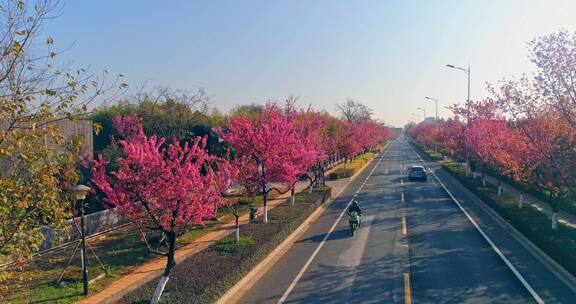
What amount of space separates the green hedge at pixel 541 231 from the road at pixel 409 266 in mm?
507

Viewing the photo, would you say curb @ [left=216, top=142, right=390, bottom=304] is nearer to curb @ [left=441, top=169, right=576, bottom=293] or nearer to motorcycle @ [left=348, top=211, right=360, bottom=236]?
motorcycle @ [left=348, top=211, right=360, bottom=236]

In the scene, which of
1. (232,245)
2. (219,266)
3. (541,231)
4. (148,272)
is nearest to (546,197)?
(541,231)

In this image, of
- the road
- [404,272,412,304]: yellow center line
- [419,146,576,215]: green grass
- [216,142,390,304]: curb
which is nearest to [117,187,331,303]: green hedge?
[216,142,390,304]: curb

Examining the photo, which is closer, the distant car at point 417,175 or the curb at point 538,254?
the curb at point 538,254

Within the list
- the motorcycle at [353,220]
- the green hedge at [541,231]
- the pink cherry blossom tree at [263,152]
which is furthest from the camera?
the pink cherry blossom tree at [263,152]

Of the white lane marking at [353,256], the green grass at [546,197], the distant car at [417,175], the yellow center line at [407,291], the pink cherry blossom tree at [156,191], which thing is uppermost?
the pink cherry blossom tree at [156,191]

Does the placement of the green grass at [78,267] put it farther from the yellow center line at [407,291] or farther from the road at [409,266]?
the yellow center line at [407,291]

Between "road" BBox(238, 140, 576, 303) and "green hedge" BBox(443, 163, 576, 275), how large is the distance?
1.66 feet

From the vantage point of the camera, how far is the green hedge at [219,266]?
10938 mm

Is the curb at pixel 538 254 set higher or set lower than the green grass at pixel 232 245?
lower

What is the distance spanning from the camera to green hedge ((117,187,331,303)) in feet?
35.9

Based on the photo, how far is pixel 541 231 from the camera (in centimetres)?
1695

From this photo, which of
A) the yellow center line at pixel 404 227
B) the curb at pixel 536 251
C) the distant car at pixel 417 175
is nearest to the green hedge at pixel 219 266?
the yellow center line at pixel 404 227

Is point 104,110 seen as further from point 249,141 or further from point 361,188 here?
point 249,141
